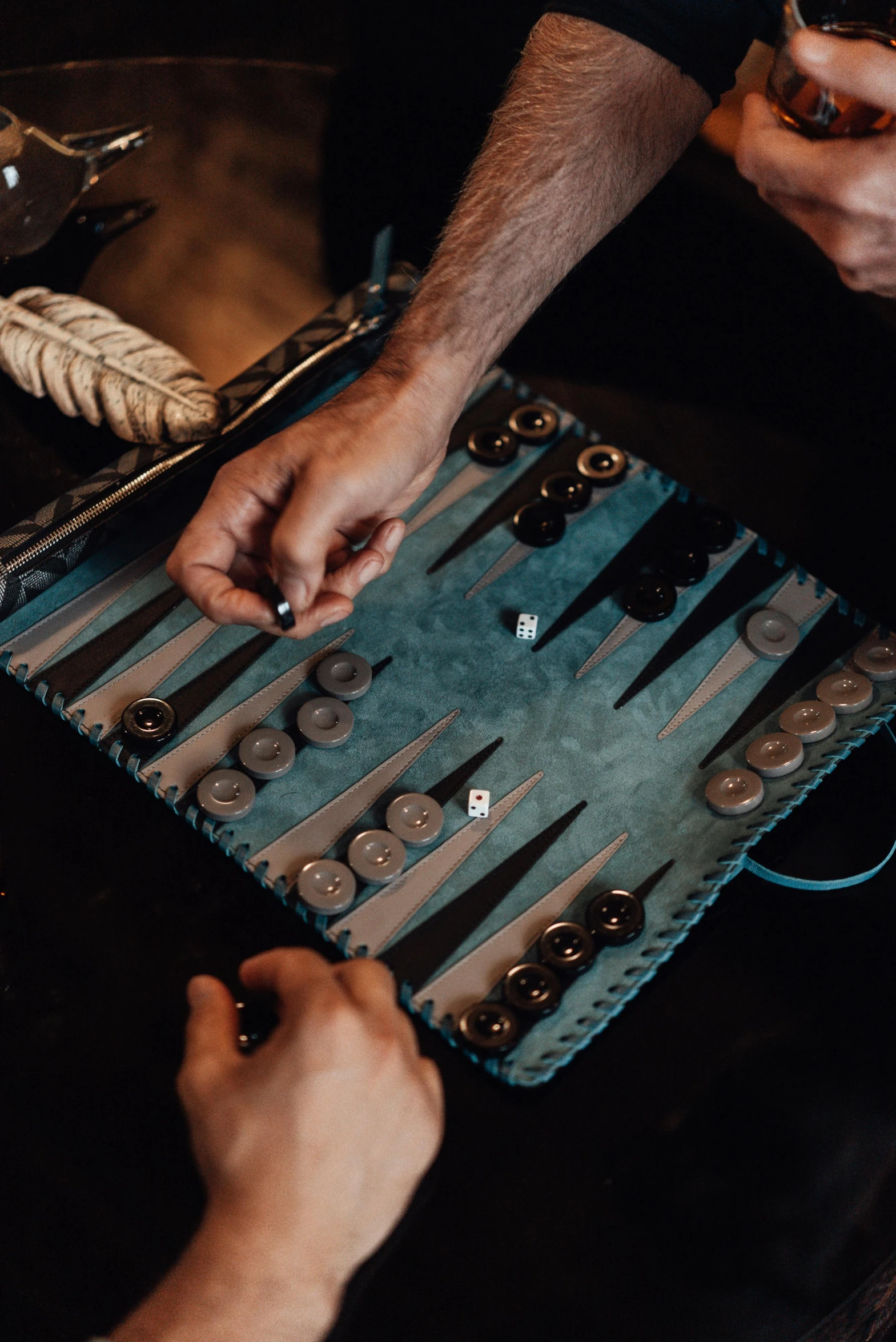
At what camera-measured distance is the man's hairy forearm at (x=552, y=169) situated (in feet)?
5.13

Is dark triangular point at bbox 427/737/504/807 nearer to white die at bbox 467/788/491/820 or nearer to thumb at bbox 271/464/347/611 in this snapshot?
white die at bbox 467/788/491/820

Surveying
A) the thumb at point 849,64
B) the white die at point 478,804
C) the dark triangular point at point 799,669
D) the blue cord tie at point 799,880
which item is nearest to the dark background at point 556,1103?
the blue cord tie at point 799,880

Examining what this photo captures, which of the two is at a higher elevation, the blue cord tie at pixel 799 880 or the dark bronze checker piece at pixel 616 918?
the dark bronze checker piece at pixel 616 918

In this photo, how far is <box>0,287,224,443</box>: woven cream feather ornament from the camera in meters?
1.56

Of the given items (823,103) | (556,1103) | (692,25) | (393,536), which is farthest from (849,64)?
(556,1103)

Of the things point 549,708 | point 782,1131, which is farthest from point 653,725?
point 782,1131

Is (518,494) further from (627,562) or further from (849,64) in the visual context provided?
(849,64)

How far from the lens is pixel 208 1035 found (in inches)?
43.4

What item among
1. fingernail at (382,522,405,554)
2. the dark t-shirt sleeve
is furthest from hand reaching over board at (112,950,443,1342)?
the dark t-shirt sleeve

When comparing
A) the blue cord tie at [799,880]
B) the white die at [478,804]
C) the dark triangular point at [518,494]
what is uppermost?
the dark triangular point at [518,494]

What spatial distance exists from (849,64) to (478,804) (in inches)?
30.4

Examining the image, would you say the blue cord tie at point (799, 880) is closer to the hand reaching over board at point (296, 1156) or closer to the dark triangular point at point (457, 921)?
the dark triangular point at point (457, 921)

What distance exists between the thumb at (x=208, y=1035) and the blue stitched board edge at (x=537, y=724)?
0.15 metres

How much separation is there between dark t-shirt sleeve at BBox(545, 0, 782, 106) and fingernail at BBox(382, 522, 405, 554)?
2.67ft
